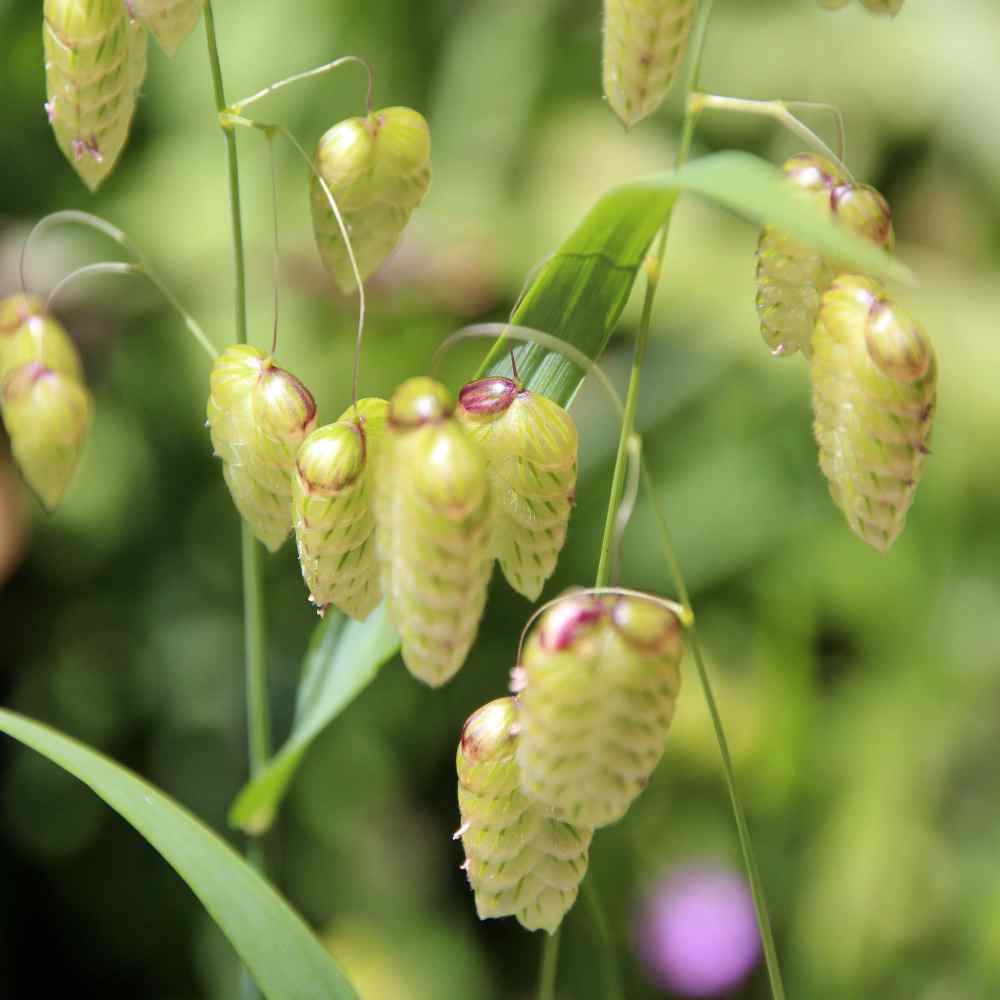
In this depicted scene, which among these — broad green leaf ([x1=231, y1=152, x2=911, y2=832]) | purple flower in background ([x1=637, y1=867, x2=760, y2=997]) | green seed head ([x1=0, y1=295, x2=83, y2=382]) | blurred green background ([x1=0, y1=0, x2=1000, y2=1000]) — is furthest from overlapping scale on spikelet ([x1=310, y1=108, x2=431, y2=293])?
purple flower in background ([x1=637, y1=867, x2=760, y2=997])

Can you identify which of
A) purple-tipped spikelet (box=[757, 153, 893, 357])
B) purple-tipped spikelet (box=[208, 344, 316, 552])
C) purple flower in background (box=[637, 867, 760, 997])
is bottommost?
purple flower in background (box=[637, 867, 760, 997])

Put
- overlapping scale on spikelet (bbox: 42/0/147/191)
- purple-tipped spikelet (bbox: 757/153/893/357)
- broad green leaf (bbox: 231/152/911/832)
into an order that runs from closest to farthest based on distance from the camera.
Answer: broad green leaf (bbox: 231/152/911/832), purple-tipped spikelet (bbox: 757/153/893/357), overlapping scale on spikelet (bbox: 42/0/147/191)

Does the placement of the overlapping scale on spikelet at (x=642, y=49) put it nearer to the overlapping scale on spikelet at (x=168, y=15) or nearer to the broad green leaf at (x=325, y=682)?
the overlapping scale on spikelet at (x=168, y=15)

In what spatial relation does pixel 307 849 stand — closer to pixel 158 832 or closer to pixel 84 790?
pixel 84 790

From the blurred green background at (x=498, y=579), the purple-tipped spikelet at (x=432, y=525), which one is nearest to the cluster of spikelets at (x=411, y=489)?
the purple-tipped spikelet at (x=432, y=525)

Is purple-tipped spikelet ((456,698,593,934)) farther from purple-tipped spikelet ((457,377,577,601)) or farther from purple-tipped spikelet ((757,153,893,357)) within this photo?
purple-tipped spikelet ((757,153,893,357))

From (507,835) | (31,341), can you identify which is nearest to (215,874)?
(507,835)
